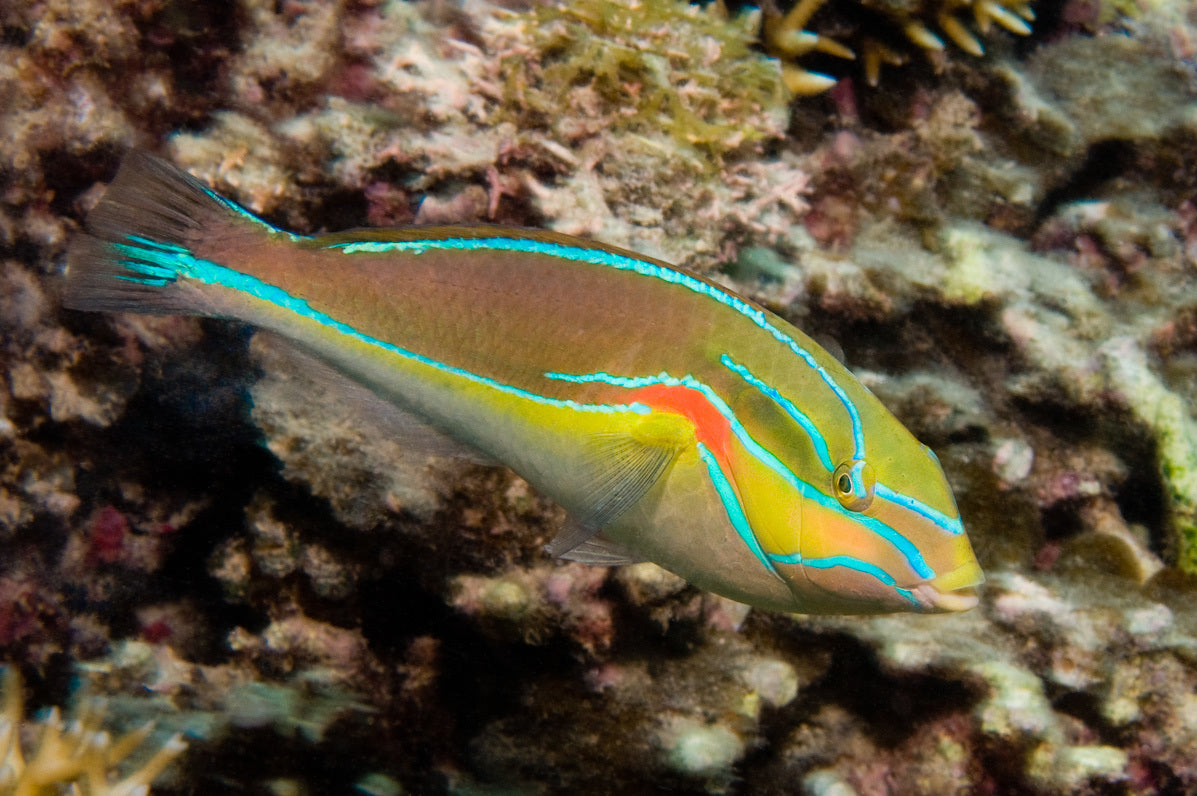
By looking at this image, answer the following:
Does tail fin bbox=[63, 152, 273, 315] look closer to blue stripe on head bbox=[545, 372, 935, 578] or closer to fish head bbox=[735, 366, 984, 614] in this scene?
blue stripe on head bbox=[545, 372, 935, 578]

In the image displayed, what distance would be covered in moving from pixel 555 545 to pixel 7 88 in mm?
3137

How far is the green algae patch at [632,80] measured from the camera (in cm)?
306

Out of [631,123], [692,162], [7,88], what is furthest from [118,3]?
[692,162]

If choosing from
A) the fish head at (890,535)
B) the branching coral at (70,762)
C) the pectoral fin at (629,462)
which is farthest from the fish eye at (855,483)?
the branching coral at (70,762)

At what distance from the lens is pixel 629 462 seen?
1807 millimetres

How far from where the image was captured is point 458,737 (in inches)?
139

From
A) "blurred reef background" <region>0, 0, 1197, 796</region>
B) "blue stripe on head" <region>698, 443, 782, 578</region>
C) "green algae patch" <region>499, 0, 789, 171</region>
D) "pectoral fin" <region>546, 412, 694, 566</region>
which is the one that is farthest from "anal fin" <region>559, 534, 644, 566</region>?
"green algae patch" <region>499, 0, 789, 171</region>

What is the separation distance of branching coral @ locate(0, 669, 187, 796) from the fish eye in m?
3.06

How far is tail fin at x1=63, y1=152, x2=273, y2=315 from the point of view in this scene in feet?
6.44

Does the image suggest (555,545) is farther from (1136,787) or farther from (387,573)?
(1136,787)

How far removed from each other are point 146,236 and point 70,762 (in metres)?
2.42

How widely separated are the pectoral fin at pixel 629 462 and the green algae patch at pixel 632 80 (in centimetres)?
170

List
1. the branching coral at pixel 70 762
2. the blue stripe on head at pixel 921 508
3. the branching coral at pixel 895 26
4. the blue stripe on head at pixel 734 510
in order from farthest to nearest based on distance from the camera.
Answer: the branching coral at pixel 895 26 → the branching coral at pixel 70 762 → the blue stripe on head at pixel 734 510 → the blue stripe on head at pixel 921 508

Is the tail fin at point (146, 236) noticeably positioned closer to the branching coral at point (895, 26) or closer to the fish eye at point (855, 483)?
the fish eye at point (855, 483)
